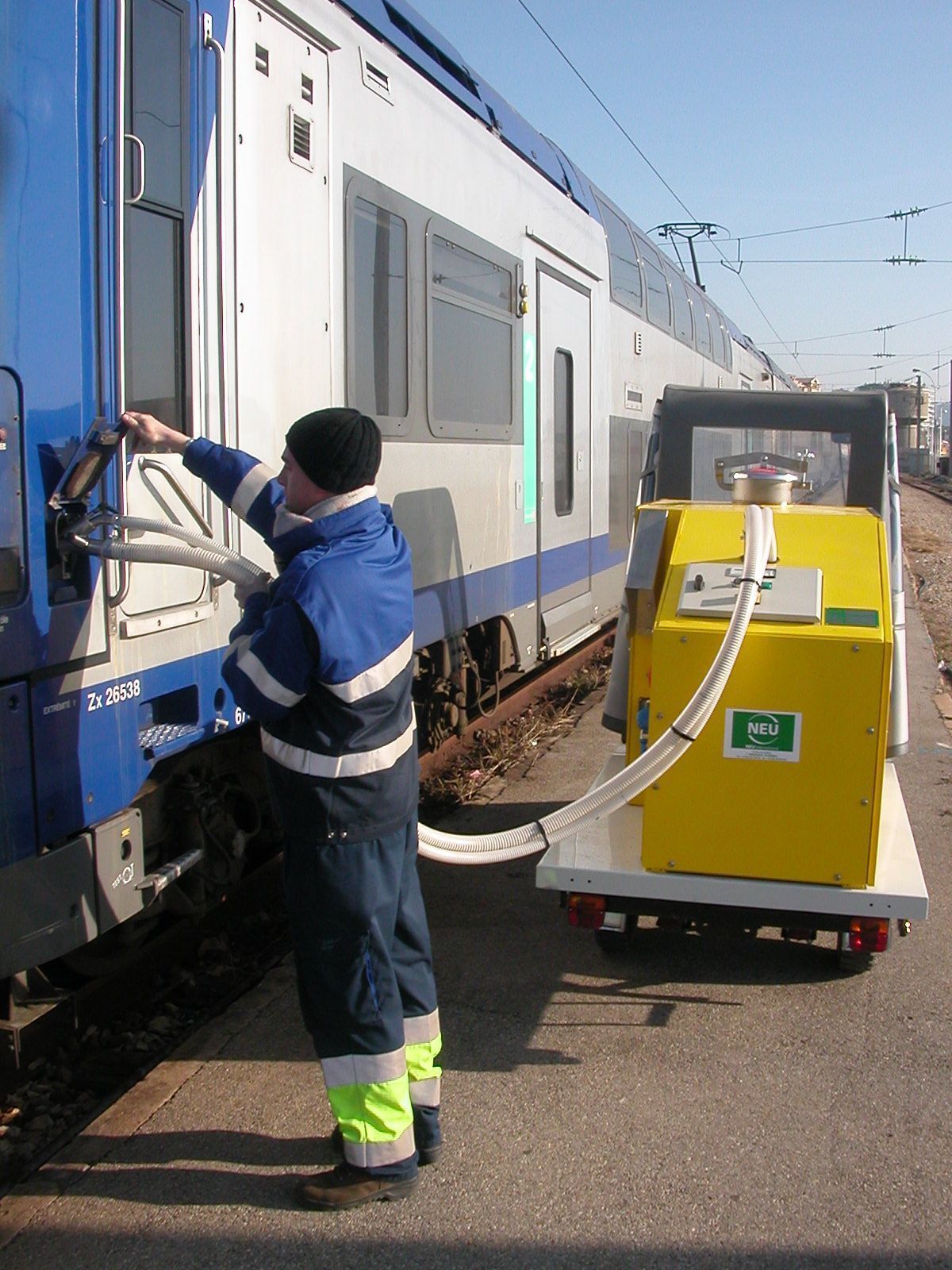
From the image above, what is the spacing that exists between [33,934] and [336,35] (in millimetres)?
3295

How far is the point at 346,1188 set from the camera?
3145mm

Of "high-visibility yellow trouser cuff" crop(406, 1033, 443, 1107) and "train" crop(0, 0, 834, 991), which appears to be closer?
"train" crop(0, 0, 834, 991)

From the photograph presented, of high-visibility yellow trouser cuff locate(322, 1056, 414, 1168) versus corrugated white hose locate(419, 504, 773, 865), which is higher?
Answer: corrugated white hose locate(419, 504, 773, 865)

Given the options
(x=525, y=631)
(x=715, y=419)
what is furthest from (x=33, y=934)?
(x=525, y=631)

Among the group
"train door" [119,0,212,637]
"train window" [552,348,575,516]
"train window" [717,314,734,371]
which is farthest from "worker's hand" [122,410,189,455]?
"train window" [717,314,734,371]

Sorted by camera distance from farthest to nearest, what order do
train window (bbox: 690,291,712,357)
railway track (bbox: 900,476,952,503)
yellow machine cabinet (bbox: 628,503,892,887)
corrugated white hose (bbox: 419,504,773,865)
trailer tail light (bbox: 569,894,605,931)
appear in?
railway track (bbox: 900,476,952,503)
train window (bbox: 690,291,712,357)
trailer tail light (bbox: 569,894,605,931)
yellow machine cabinet (bbox: 628,503,892,887)
corrugated white hose (bbox: 419,504,773,865)

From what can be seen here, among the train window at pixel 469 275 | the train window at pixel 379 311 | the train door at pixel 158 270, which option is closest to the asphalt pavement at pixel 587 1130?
the train door at pixel 158 270

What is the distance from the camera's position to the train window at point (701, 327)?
49.2 ft

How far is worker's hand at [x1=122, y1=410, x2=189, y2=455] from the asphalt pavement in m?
1.86

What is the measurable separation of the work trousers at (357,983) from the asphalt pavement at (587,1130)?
21 cm

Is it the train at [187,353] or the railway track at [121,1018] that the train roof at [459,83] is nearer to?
the train at [187,353]

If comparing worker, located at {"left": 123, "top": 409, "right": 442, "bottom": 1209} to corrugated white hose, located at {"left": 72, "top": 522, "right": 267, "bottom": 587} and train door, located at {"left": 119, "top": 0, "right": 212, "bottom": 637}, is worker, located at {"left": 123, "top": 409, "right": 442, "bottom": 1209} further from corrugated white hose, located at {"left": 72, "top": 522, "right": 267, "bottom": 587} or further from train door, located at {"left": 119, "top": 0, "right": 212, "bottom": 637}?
train door, located at {"left": 119, "top": 0, "right": 212, "bottom": 637}

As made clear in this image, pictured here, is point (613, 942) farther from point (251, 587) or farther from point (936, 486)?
point (936, 486)

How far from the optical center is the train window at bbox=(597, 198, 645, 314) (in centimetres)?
991
